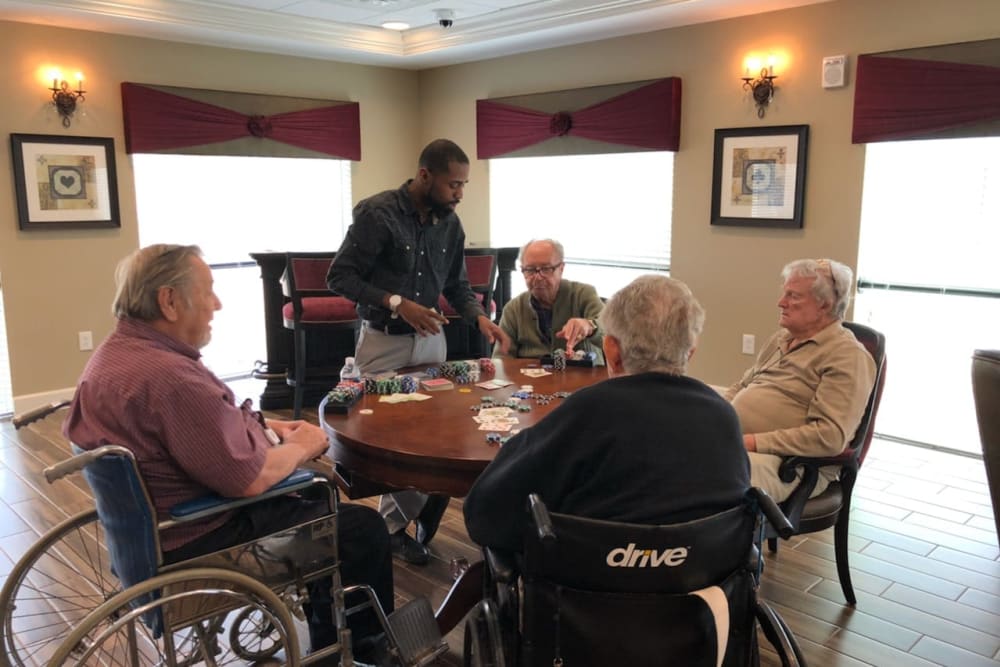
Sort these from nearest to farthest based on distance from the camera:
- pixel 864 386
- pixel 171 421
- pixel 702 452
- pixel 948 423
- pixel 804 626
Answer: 1. pixel 702 452
2. pixel 171 421
3. pixel 864 386
4. pixel 804 626
5. pixel 948 423

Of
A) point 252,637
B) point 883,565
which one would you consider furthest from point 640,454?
point 883,565

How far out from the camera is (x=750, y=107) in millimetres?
4691

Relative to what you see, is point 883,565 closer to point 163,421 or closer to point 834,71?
point 163,421

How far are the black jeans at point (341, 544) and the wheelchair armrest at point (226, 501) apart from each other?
0.07 metres

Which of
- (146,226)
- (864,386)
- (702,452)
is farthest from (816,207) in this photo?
(146,226)

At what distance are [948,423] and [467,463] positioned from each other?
346cm

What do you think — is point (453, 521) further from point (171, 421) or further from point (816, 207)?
point (816, 207)

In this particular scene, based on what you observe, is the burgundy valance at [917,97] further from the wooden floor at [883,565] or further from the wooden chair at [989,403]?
the wooden chair at [989,403]

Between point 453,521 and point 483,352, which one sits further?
point 483,352

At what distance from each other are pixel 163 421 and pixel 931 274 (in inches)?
159

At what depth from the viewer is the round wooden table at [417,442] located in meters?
1.95

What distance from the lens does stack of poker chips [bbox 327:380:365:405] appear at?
7.63ft

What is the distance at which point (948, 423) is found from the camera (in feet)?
14.0

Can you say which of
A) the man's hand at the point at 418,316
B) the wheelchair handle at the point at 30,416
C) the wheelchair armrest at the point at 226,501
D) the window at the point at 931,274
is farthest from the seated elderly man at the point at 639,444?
the window at the point at 931,274
